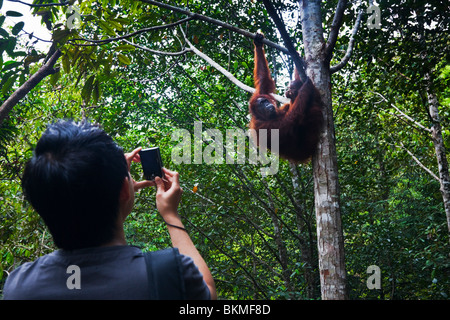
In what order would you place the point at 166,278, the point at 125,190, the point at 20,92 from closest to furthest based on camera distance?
1. the point at 166,278
2. the point at 125,190
3. the point at 20,92

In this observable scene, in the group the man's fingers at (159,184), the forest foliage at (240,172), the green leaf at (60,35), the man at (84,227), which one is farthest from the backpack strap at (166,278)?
the forest foliage at (240,172)

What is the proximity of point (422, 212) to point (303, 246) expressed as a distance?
2.84 meters

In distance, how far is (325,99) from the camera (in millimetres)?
2428

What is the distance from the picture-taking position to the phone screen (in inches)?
47.0

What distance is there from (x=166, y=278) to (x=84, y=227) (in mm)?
241

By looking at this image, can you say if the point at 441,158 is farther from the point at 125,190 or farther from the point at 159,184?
the point at 125,190

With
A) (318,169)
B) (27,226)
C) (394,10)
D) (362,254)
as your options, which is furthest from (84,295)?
(362,254)

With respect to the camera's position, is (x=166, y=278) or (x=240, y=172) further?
(x=240, y=172)

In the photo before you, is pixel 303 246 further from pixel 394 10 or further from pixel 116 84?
pixel 116 84


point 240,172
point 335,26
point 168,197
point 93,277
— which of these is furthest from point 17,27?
point 240,172

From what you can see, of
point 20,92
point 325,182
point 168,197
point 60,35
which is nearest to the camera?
point 168,197

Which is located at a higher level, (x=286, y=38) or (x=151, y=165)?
(x=286, y=38)

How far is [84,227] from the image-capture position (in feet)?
2.94

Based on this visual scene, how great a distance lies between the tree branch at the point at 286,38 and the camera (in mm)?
2189
